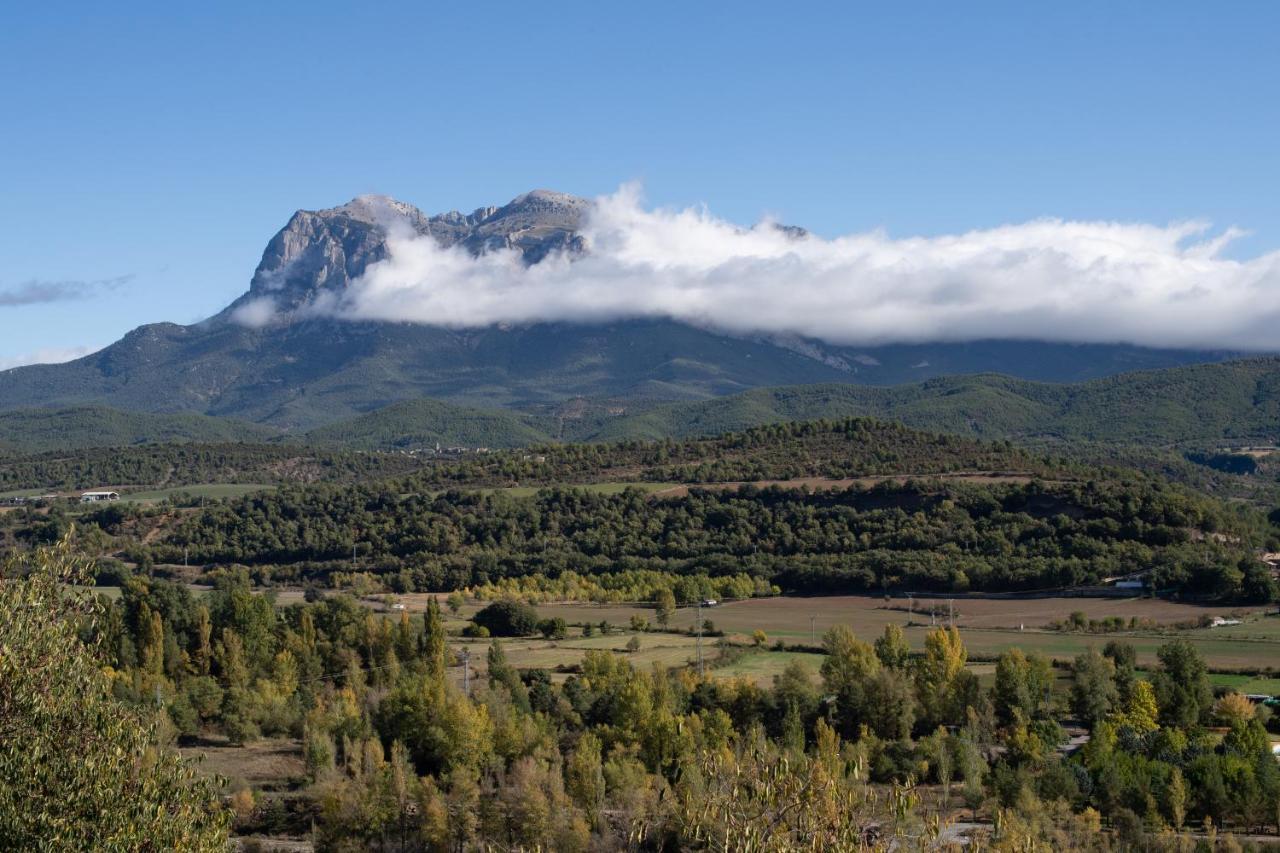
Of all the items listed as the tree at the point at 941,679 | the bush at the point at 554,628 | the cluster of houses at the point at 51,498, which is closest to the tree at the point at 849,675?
the tree at the point at 941,679

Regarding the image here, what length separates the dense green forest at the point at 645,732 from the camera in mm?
46344

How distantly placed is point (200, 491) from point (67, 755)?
157 m

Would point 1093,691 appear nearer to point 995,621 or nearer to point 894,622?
point 995,621

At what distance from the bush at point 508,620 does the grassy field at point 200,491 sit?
80.6 m

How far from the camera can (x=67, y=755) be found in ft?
70.1

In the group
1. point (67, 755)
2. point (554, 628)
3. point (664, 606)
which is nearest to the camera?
point (67, 755)

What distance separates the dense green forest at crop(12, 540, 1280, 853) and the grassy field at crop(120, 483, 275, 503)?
293ft

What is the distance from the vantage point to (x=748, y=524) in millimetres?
119500

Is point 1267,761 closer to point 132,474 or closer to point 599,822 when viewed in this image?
point 599,822

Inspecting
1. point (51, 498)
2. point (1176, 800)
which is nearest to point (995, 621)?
point (1176, 800)

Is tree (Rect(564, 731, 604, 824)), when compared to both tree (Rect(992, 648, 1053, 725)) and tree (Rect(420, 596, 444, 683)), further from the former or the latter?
tree (Rect(420, 596, 444, 683))

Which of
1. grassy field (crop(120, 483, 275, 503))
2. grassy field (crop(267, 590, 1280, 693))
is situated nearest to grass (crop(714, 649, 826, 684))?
grassy field (crop(267, 590, 1280, 693))

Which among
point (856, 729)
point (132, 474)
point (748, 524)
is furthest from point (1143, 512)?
point (132, 474)

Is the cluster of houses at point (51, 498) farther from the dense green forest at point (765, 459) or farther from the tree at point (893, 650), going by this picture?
the tree at point (893, 650)
